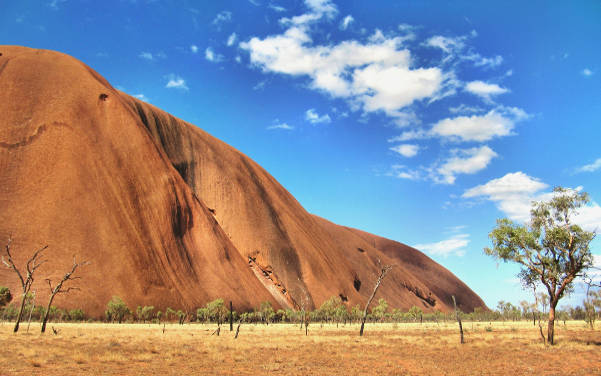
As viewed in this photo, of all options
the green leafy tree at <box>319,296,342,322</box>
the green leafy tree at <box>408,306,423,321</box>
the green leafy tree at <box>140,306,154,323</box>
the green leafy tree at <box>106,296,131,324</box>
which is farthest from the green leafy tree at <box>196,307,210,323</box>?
the green leafy tree at <box>408,306,423,321</box>

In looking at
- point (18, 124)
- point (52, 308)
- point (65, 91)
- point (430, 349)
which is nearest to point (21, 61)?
point (65, 91)

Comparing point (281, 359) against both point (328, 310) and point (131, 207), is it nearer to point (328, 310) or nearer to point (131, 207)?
point (131, 207)

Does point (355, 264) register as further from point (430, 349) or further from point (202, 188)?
point (430, 349)

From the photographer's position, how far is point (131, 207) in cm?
4984

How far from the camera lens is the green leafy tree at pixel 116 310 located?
38.7m

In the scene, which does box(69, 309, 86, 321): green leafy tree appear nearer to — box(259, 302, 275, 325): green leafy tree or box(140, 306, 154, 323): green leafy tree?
box(140, 306, 154, 323): green leafy tree

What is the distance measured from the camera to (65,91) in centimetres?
5384

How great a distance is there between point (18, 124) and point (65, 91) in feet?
24.0

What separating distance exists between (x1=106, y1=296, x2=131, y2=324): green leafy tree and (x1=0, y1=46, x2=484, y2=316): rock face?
1108 millimetres

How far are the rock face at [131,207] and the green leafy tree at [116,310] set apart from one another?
3.64 feet

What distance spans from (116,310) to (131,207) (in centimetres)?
1463

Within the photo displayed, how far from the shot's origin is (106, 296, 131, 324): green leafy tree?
38.7m

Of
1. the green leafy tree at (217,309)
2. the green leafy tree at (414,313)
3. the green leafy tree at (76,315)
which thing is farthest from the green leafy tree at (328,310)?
the green leafy tree at (76,315)

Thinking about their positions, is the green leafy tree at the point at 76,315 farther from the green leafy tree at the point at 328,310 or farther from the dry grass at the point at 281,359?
the green leafy tree at the point at 328,310
